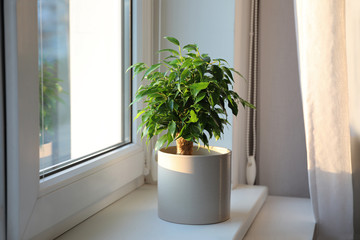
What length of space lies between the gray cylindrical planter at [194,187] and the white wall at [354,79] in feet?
1.57

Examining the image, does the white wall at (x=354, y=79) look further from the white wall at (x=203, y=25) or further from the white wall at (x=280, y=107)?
the white wall at (x=203, y=25)

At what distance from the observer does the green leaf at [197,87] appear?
0.90m

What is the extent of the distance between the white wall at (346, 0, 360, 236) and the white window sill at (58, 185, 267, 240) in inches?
12.1

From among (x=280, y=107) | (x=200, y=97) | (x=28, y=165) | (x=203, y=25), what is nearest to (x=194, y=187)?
(x=200, y=97)

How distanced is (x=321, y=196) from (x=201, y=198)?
384 mm

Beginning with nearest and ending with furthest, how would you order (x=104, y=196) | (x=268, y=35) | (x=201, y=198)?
1. (x=201, y=198)
2. (x=104, y=196)
3. (x=268, y=35)

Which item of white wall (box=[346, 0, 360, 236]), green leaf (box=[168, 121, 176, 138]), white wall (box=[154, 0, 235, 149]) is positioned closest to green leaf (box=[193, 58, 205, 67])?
green leaf (box=[168, 121, 176, 138])

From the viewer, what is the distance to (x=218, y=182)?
995 mm

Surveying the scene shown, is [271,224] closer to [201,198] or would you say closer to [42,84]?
[201,198]

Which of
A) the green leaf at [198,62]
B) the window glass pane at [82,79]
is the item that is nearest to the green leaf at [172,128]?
the green leaf at [198,62]

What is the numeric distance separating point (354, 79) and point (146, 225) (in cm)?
75

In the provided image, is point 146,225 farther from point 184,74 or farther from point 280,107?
point 280,107

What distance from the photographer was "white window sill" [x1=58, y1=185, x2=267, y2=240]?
0.96 meters

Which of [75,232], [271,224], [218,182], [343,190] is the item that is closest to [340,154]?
[343,190]
